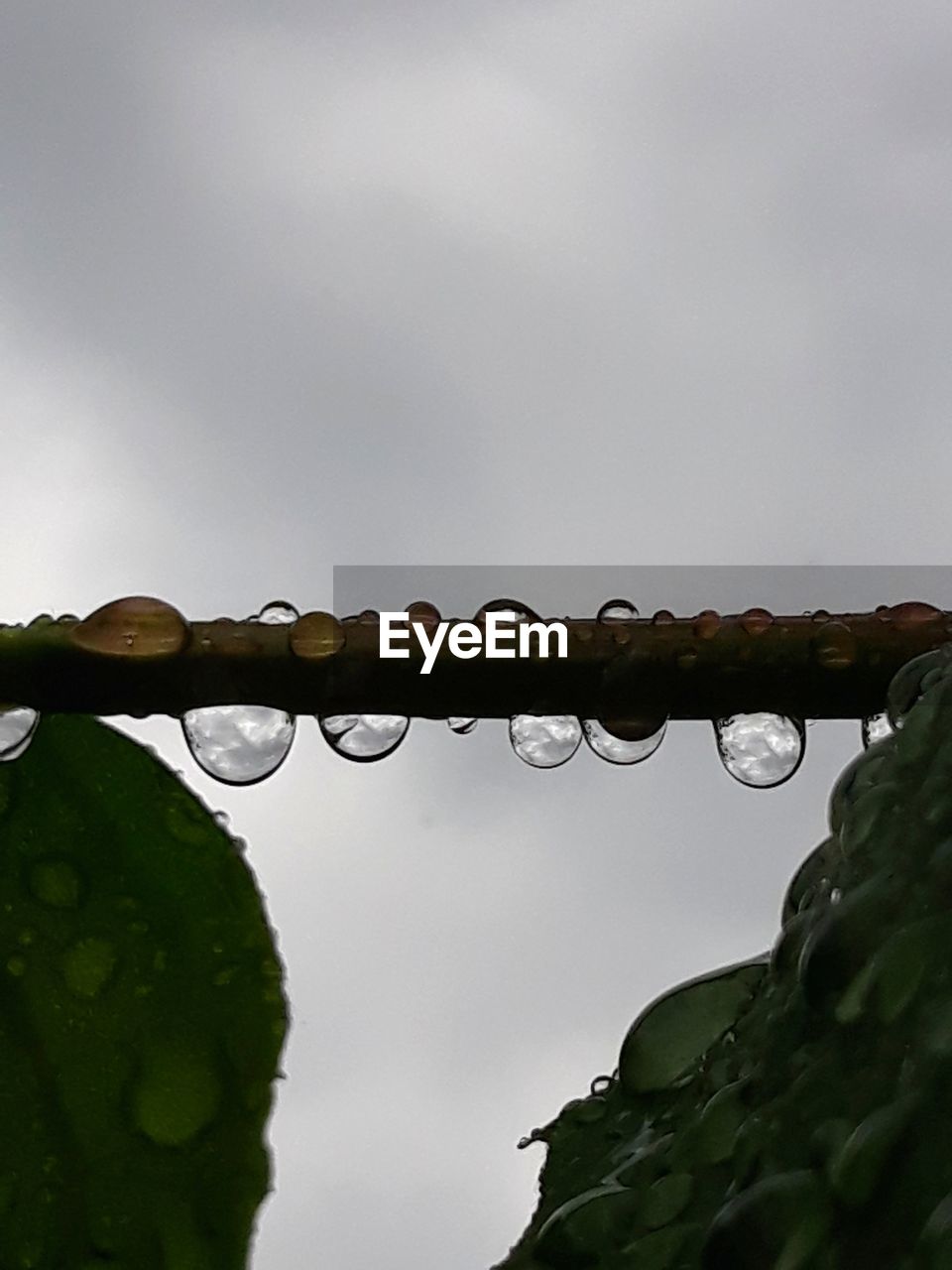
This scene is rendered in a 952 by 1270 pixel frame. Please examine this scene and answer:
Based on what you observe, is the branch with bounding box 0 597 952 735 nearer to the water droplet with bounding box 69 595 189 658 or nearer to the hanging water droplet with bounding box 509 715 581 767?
the water droplet with bounding box 69 595 189 658

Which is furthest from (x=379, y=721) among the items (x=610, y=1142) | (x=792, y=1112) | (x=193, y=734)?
(x=792, y=1112)

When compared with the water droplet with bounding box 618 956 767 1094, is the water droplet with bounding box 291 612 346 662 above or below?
above

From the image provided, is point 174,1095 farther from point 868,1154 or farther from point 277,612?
point 868,1154

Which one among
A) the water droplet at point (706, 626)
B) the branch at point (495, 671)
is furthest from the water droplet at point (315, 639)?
the water droplet at point (706, 626)

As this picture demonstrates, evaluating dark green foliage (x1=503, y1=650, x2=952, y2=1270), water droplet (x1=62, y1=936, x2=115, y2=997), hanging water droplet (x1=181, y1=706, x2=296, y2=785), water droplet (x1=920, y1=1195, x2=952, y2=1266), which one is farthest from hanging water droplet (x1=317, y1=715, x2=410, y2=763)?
water droplet (x1=920, y1=1195, x2=952, y2=1266)

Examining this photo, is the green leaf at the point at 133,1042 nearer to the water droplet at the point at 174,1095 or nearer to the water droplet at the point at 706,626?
the water droplet at the point at 174,1095

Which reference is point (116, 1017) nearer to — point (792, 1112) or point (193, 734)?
point (193, 734)
